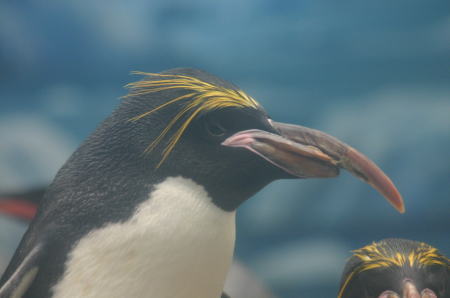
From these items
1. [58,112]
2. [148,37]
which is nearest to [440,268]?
[148,37]

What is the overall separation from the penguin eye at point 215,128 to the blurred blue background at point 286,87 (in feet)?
2.45

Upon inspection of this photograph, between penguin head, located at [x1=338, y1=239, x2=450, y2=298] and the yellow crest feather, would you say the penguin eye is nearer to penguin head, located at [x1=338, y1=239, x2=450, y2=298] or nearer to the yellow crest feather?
the yellow crest feather

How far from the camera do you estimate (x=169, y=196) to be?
3.01ft

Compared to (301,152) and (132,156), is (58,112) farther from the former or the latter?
(301,152)

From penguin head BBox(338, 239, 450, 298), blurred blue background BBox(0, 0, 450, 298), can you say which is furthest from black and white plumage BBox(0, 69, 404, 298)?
blurred blue background BBox(0, 0, 450, 298)

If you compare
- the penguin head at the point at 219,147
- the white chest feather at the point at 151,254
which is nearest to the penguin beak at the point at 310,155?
the penguin head at the point at 219,147

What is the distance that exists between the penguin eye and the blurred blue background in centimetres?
75

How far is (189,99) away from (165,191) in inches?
7.4

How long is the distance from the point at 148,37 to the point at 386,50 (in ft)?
2.62

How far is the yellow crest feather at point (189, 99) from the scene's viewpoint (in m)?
0.96

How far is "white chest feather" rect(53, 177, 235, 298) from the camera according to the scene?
2.91 ft

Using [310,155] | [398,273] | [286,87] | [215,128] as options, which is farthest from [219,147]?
[286,87]

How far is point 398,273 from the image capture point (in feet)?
3.96

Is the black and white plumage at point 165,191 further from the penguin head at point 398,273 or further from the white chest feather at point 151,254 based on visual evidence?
the penguin head at point 398,273
